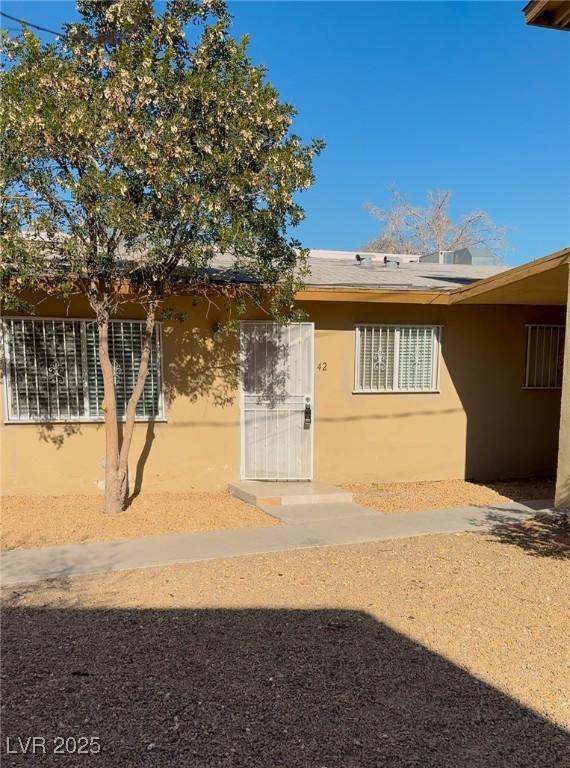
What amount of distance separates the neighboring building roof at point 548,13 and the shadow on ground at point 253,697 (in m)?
6.91

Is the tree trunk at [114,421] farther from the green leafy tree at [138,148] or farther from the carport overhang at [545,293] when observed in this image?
the carport overhang at [545,293]

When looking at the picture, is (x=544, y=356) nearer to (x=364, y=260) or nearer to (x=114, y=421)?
(x=364, y=260)

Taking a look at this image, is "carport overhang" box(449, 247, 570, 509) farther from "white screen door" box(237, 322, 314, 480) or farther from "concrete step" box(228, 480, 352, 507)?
"concrete step" box(228, 480, 352, 507)

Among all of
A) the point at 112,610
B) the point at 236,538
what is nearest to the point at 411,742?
the point at 112,610

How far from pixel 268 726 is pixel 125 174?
4682 mm

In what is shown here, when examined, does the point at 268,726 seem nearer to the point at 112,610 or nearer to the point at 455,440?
the point at 112,610

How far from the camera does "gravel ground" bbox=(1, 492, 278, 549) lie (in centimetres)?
591

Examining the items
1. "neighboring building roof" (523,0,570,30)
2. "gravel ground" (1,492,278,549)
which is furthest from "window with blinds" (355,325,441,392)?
"neighboring building roof" (523,0,570,30)

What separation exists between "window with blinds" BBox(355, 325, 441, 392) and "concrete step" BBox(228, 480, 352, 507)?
169 cm

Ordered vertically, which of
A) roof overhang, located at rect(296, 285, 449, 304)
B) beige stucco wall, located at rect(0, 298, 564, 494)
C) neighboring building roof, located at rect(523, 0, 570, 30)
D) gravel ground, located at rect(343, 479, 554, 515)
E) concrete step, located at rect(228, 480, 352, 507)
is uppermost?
neighboring building roof, located at rect(523, 0, 570, 30)

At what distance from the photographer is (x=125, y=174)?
541 cm

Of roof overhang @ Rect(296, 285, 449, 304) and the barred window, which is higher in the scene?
roof overhang @ Rect(296, 285, 449, 304)

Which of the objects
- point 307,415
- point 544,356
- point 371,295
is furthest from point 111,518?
point 544,356

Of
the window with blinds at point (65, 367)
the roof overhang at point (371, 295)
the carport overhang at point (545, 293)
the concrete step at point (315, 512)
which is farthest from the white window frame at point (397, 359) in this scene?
the window with blinds at point (65, 367)
